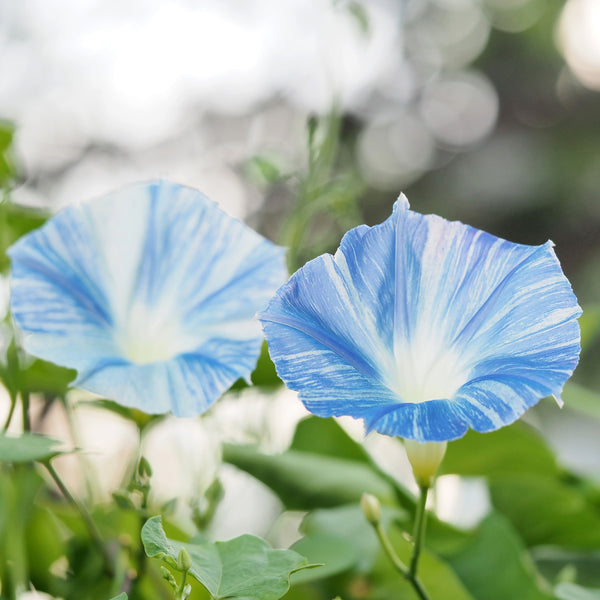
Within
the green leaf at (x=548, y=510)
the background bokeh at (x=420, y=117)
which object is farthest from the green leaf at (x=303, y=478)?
the background bokeh at (x=420, y=117)

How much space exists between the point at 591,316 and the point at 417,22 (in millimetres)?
4016

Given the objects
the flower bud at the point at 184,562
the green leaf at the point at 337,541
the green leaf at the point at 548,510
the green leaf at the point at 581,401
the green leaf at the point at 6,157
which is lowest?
the green leaf at the point at 548,510

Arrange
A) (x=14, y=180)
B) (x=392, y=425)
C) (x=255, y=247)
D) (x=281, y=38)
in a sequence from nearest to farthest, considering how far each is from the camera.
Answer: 1. (x=392, y=425)
2. (x=255, y=247)
3. (x=14, y=180)
4. (x=281, y=38)

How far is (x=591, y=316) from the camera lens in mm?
572

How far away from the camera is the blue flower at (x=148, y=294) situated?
344 mm

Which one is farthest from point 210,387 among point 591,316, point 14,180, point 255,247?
point 591,316

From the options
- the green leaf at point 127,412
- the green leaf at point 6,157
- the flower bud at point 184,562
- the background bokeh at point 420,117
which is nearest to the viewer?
the flower bud at point 184,562

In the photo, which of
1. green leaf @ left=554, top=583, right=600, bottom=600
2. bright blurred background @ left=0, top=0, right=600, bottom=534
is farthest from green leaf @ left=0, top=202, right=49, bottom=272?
bright blurred background @ left=0, top=0, right=600, bottom=534

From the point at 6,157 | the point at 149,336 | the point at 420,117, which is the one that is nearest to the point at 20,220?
the point at 6,157

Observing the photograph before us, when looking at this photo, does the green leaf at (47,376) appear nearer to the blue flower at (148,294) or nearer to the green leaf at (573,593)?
the blue flower at (148,294)

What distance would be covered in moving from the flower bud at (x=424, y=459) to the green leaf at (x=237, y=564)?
0.06 meters

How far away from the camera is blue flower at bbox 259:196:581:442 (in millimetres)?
263

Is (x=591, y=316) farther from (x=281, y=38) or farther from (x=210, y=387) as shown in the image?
(x=281, y=38)

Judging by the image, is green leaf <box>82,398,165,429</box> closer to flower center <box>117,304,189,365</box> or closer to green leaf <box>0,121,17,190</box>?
flower center <box>117,304,189,365</box>
